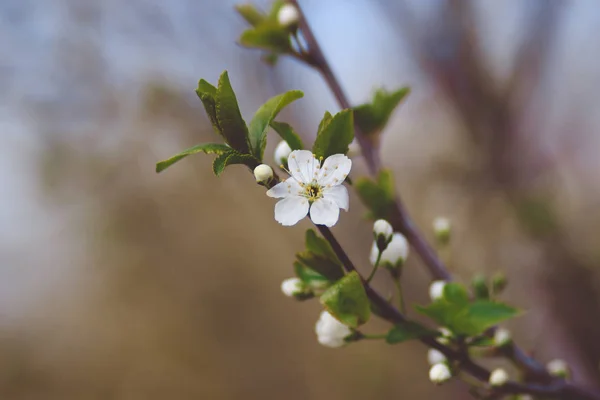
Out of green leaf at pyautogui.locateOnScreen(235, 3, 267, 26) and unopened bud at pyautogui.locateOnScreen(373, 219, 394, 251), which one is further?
green leaf at pyautogui.locateOnScreen(235, 3, 267, 26)

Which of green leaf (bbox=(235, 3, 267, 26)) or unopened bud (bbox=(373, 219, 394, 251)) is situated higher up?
green leaf (bbox=(235, 3, 267, 26))

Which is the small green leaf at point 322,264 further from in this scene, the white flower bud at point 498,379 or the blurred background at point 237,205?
the blurred background at point 237,205

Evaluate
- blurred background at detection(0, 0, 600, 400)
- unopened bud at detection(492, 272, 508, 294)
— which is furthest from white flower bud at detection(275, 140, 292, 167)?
blurred background at detection(0, 0, 600, 400)

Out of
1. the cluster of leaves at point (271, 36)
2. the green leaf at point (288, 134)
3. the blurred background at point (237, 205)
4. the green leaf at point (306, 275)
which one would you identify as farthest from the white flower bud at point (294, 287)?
the blurred background at point (237, 205)

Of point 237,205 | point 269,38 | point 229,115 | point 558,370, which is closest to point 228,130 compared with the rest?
point 229,115

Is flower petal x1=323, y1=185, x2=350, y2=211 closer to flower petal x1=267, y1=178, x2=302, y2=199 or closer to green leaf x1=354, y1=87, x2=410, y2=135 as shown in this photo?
flower petal x1=267, y1=178, x2=302, y2=199

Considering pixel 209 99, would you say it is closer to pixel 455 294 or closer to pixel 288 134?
pixel 288 134
